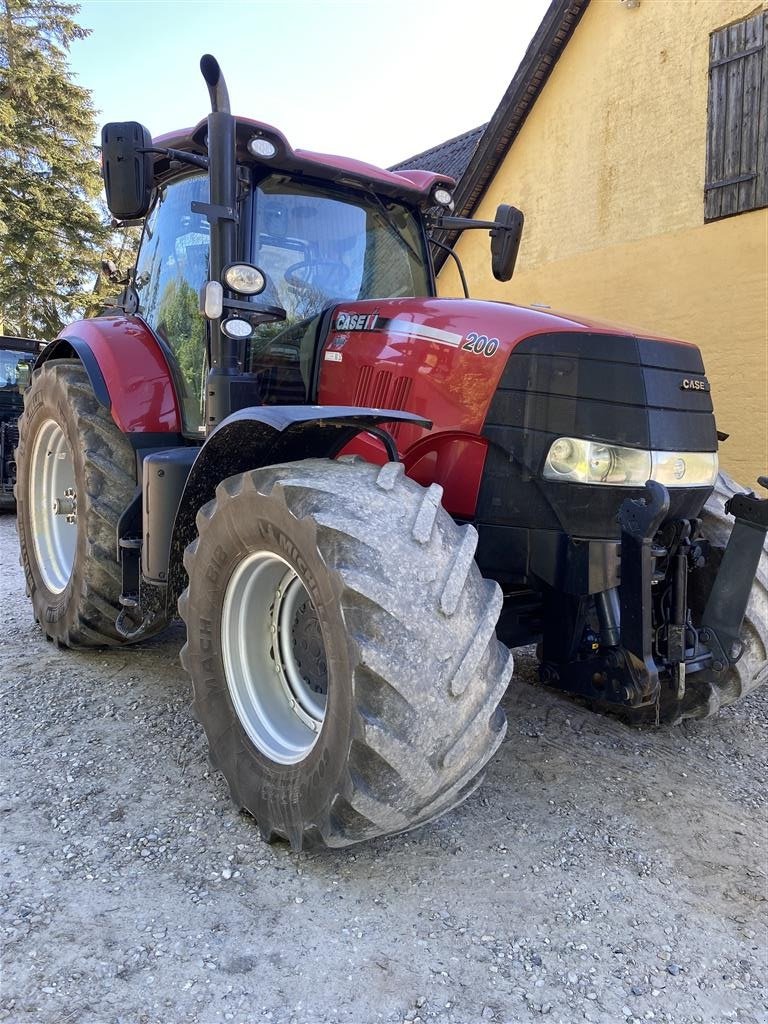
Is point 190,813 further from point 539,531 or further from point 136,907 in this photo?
point 539,531

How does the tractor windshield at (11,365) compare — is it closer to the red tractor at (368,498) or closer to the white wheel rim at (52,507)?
the white wheel rim at (52,507)

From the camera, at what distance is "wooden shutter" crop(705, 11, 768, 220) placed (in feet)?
21.1

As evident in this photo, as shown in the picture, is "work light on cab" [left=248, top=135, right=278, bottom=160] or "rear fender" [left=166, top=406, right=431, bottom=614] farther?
A: "work light on cab" [left=248, top=135, right=278, bottom=160]

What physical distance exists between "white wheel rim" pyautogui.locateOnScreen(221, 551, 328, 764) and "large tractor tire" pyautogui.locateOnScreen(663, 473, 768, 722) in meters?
1.48

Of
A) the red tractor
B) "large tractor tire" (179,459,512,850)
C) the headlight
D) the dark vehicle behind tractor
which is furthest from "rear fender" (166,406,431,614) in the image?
the dark vehicle behind tractor

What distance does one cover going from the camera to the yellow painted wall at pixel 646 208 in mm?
6633

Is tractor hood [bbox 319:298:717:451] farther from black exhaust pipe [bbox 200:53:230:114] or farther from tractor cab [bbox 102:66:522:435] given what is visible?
black exhaust pipe [bbox 200:53:230:114]

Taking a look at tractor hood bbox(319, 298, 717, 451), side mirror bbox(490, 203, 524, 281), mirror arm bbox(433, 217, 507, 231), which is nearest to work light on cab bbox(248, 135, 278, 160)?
tractor hood bbox(319, 298, 717, 451)

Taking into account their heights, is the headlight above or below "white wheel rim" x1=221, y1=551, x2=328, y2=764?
above

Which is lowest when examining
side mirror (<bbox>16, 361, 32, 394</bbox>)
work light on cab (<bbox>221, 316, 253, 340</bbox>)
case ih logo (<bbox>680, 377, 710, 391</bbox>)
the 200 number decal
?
case ih logo (<bbox>680, 377, 710, 391</bbox>)

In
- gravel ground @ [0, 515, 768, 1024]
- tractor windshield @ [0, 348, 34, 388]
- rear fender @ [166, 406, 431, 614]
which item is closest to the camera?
gravel ground @ [0, 515, 768, 1024]

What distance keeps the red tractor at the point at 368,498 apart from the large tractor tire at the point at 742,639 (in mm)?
11

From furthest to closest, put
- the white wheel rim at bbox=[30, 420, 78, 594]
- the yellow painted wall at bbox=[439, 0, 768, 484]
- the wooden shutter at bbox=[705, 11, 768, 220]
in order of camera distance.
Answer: the yellow painted wall at bbox=[439, 0, 768, 484] < the wooden shutter at bbox=[705, 11, 768, 220] < the white wheel rim at bbox=[30, 420, 78, 594]

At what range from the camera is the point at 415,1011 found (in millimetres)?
1730
